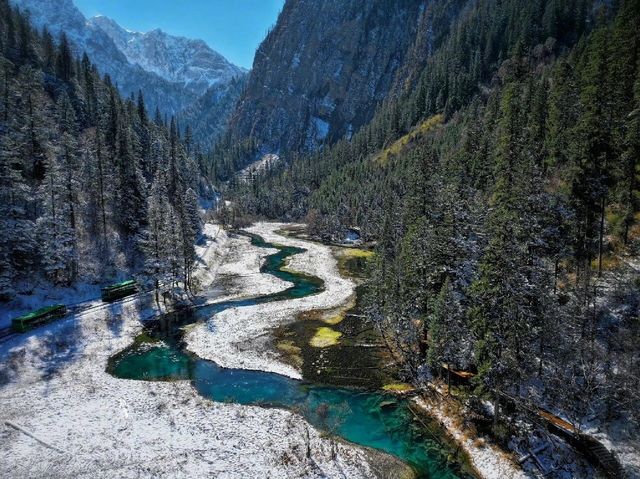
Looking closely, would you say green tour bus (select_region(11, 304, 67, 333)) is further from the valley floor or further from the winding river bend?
the winding river bend

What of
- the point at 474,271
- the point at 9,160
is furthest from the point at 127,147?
the point at 474,271

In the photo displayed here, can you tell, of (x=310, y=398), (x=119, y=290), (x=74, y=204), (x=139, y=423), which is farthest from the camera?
(x=74, y=204)

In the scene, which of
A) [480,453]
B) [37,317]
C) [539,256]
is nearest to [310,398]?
[480,453]

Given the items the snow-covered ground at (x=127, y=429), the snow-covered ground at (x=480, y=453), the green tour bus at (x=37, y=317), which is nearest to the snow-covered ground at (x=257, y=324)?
the snow-covered ground at (x=127, y=429)

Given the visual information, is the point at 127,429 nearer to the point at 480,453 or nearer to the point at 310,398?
the point at 310,398

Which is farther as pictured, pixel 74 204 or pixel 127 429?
pixel 74 204

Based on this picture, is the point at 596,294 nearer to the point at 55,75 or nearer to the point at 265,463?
the point at 265,463

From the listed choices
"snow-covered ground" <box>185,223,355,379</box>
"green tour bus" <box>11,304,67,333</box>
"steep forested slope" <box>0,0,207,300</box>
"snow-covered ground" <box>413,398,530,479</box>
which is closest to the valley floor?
"snow-covered ground" <box>413,398,530,479</box>

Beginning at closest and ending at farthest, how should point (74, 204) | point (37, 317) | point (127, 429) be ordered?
point (127, 429), point (37, 317), point (74, 204)
